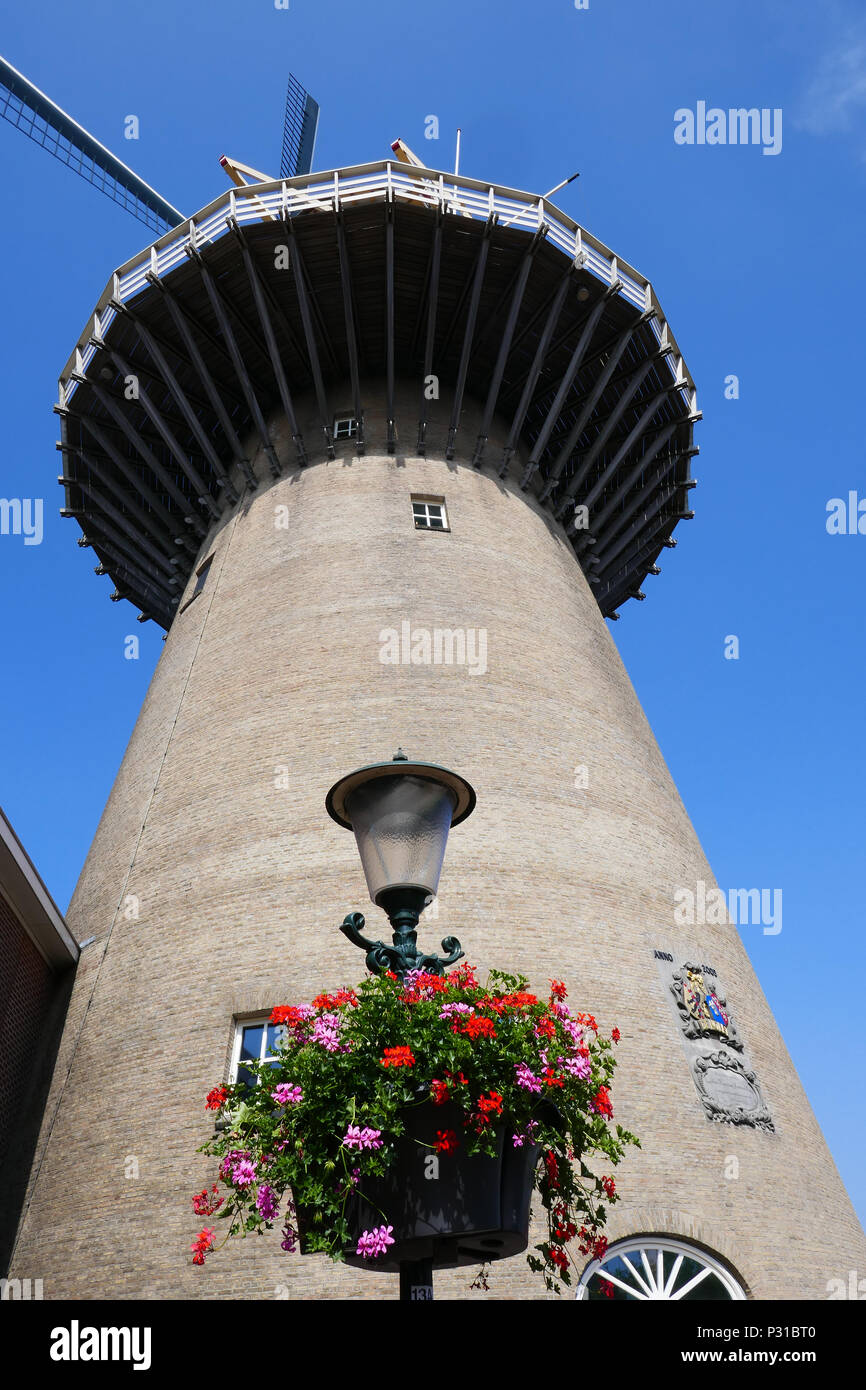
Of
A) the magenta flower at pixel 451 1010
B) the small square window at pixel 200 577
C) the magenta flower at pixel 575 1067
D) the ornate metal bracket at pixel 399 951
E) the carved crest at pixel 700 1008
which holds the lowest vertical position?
the magenta flower at pixel 575 1067

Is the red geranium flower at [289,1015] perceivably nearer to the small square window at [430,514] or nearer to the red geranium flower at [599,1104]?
the red geranium flower at [599,1104]

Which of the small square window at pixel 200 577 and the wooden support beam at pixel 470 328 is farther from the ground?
the wooden support beam at pixel 470 328

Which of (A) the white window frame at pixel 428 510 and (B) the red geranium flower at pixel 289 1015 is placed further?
(A) the white window frame at pixel 428 510

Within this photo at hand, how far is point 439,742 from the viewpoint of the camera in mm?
15172

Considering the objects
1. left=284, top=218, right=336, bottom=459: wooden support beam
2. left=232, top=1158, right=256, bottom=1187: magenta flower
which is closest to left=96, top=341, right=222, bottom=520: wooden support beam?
left=284, top=218, right=336, bottom=459: wooden support beam

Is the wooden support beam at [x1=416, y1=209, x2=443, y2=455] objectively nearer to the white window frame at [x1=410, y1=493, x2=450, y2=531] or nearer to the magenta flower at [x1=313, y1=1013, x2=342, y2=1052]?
the white window frame at [x1=410, y1=493, x2=450, y2=531]

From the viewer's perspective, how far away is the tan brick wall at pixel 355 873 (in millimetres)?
11750

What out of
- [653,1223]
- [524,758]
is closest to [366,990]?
[653,1223]

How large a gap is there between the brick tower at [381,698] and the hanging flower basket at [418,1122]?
18.0ft

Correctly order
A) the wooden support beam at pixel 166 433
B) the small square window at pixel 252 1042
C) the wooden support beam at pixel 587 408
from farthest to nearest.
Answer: the wooden support beam at pixel 587 408, the wooden support beam at pixel 166 433, the small square window at pixel 252 1042

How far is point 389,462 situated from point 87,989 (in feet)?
36.4

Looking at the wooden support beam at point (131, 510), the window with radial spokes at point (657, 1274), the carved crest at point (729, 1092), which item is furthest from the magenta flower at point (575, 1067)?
the wooden support beam at point (131, 510)

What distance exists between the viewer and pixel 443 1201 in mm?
5191
